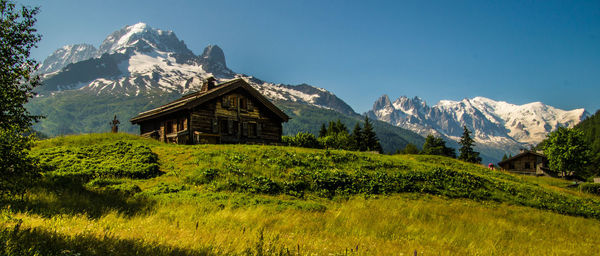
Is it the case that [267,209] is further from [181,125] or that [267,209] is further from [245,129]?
[245,129]

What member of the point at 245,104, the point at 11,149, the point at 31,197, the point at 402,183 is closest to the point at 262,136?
the point at 245,104

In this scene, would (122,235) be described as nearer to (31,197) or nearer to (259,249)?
(259,249)

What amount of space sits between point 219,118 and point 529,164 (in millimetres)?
81859

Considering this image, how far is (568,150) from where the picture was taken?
2108 inches

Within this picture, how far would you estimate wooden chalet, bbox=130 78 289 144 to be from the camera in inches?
1248

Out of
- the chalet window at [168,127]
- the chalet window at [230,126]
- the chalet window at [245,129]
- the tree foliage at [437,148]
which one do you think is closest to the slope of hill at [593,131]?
the tree foliage at [437,148]

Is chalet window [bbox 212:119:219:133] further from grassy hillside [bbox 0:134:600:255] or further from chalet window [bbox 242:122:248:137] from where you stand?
grassy hillside [bbox 0:134:600:255]

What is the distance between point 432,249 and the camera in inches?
288

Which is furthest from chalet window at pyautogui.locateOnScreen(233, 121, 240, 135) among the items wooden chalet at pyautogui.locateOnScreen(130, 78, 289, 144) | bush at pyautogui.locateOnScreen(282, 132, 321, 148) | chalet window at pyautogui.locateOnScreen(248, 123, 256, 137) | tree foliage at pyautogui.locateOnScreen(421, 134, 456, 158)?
tree foliage at pyautogui.locateOnScreen(421, 134, 456, 158)

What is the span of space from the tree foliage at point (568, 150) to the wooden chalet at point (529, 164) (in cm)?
1948

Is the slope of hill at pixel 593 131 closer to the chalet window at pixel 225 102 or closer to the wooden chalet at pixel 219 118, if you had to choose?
the wooden chalet at pixel 219 118

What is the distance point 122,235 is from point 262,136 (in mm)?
31325

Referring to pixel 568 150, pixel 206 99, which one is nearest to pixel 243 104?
pixel 206 99

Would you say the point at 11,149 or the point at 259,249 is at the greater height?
the point at 11,149
